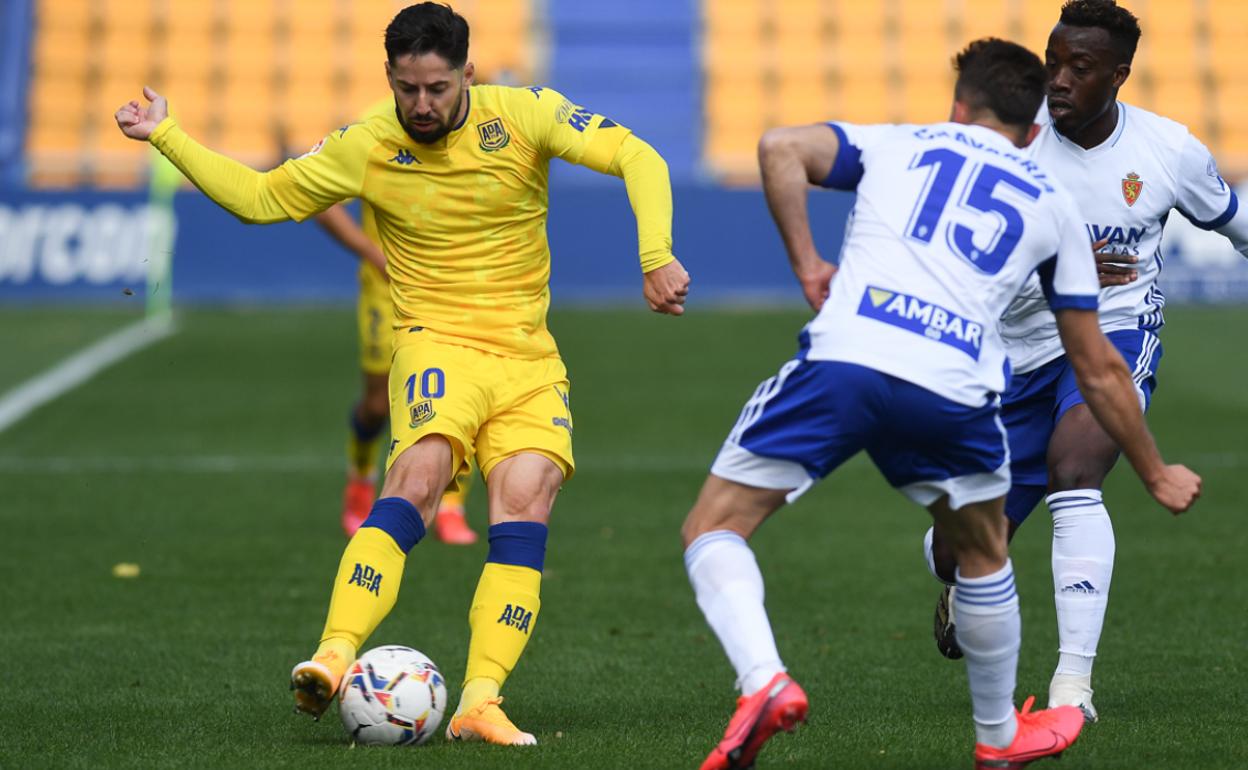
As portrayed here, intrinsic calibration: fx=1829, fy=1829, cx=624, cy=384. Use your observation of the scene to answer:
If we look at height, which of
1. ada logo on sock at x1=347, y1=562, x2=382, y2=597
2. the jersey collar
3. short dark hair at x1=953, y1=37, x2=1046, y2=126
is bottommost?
ada logo on sock at x1=347, y1=562, x2=382, y2=597

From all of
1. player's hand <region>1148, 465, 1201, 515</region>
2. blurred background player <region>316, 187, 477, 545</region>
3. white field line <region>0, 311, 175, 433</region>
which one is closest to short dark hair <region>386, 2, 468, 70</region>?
player's hand <region>1148, 465, 1201, 515</region>

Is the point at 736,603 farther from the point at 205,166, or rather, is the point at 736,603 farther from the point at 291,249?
the point at 291,249

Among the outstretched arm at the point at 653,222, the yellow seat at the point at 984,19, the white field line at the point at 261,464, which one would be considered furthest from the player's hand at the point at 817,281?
the yellow seat at the point at 984,19

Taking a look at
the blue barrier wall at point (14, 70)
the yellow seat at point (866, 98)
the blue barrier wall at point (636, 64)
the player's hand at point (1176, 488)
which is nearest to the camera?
the player's hand at point (1176, 488)

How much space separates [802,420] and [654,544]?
510 centimetres

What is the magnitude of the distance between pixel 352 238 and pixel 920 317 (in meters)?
5.26

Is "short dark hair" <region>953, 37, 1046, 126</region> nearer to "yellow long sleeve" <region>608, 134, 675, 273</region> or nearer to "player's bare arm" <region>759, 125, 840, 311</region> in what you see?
"player's bare arm" <region>759, 125, 840, 311</region>

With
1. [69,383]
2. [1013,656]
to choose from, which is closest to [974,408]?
[1013,656]

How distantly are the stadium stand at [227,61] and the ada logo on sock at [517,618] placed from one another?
18115 millimetres

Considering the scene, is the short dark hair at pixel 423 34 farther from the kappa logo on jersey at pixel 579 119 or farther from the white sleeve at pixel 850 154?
the white sleeve at pixel 850 154

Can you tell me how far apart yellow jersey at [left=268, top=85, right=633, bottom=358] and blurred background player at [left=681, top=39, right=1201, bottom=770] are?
135 centimetres

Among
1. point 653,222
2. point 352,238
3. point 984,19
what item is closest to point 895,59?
point 984,19

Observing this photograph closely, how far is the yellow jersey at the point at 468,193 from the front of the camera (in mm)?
5668

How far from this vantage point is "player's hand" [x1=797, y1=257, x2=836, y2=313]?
445 centimetres
